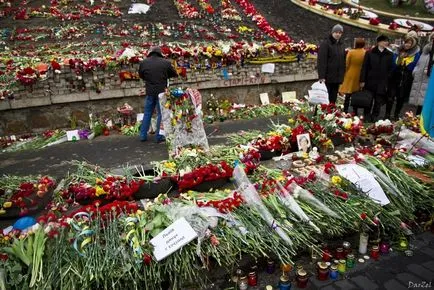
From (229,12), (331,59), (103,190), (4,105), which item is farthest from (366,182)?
(229,12)

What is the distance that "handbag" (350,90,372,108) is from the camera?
7.80 metres

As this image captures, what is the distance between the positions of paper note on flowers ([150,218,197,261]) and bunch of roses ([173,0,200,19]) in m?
14.5

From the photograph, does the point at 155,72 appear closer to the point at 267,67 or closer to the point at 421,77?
the point at 267,67

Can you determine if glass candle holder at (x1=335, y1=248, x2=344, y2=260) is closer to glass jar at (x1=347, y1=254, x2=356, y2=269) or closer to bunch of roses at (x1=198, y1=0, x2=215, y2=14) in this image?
glass jar at (x1=347, y1=254, x2=356, y2=269)

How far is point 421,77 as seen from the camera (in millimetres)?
7641

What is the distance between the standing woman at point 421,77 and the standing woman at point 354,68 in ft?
3.72

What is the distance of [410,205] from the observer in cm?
468

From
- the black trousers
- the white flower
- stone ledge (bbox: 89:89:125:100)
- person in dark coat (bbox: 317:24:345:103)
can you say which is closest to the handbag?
the black trousers

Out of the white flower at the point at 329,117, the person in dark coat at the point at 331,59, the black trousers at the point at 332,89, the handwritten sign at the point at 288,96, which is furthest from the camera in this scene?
the handwritten sign at the point at 288,96

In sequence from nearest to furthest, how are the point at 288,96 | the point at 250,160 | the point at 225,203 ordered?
1. the point at 225,203
2. the point at 250,160
3. the point at 288,96

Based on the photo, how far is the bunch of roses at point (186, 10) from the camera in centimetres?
1654

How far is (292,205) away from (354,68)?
5.21m

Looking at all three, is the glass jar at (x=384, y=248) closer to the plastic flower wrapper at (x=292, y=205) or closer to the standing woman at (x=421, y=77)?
the plastic flower wrapper at (x=292, y=205)

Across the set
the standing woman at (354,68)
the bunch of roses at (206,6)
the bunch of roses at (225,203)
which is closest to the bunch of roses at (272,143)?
the bunch of roses at (225,203)
